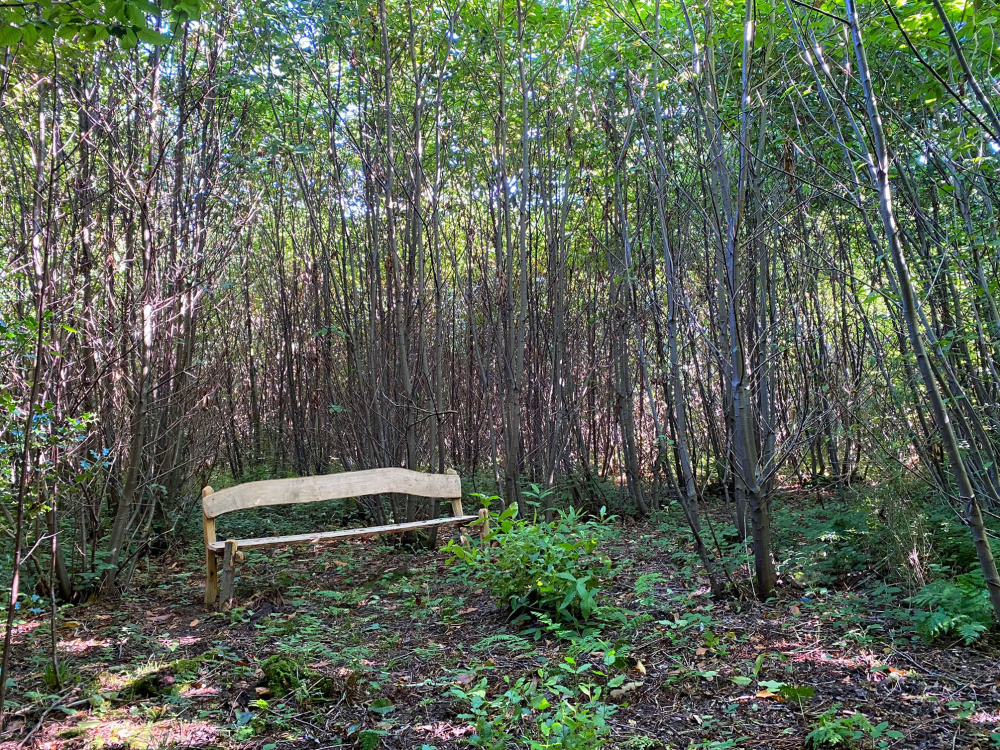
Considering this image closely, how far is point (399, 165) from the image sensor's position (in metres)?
5.82

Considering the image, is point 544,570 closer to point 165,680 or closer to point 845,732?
point 845,732

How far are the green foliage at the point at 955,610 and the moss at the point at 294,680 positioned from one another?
8.13 feet

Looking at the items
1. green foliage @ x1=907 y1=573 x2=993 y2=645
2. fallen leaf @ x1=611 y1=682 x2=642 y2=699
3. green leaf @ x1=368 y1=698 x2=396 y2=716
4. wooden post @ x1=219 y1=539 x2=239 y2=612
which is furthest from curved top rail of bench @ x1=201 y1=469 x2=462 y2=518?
green foliage @ x1=907 y1=573 x2=993 y2=645

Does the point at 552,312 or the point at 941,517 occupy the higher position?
the point at 552,312

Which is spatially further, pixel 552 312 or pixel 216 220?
pixel 552 312

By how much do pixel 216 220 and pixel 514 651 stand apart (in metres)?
3.81

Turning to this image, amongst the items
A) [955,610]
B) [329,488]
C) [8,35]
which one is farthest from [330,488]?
[955,610]

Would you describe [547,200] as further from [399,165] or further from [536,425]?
[536,425]

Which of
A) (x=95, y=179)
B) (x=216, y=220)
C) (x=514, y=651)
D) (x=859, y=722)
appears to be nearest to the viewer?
(x=859, y=722)

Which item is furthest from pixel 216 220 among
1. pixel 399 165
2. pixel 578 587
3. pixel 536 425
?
pixel 578 587

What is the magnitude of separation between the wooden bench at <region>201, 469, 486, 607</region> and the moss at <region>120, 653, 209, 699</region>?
1034 mm

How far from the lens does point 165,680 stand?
2.80m

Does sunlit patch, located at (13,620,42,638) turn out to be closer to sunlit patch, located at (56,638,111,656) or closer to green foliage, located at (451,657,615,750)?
sunlit patch, located at (56,638,111,656)

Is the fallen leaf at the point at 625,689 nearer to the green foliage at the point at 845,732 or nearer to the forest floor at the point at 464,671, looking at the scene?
the forest floor at the point at 464,671
